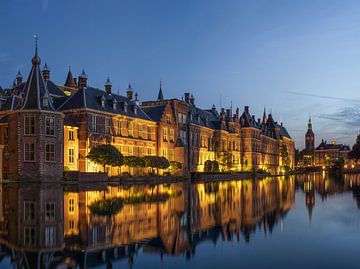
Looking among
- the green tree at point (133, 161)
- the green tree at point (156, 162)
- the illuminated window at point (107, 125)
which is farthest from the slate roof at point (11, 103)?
the green tree at point (156, 162)

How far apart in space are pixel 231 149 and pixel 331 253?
85.6 meters

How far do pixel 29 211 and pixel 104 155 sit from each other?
30.1 meters

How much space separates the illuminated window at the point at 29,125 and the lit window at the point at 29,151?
115 cm

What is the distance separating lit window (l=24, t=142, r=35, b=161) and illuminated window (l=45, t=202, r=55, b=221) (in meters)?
23.8

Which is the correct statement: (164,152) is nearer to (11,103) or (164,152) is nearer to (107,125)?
(107,125)

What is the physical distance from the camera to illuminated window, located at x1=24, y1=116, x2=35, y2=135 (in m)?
47.4

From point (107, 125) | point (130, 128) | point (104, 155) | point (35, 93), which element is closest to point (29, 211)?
point (35, 93)

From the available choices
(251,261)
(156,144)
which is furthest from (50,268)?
(156,144)

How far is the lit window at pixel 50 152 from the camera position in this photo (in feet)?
156

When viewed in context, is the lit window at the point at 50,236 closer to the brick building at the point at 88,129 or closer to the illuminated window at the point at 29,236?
the illuminated window at the point at 29,236

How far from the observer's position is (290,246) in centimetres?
1414

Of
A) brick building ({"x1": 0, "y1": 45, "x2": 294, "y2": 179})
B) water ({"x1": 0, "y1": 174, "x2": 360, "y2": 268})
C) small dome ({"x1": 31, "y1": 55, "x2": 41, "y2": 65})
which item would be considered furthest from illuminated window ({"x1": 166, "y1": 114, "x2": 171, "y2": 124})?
water ({"x1": 0, "y1": 174, "x2": 360, "y2": 268})

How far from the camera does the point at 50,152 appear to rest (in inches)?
1879

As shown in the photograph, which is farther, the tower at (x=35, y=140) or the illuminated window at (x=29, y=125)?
the illuminated window at (x=29, y=125)
